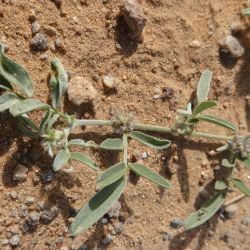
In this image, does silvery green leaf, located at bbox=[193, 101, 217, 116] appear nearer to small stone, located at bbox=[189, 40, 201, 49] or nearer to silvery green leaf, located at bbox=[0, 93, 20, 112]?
small stone, located at bbox=[189, 40, 201, 49]

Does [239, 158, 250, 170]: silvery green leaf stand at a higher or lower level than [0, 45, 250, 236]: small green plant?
lower

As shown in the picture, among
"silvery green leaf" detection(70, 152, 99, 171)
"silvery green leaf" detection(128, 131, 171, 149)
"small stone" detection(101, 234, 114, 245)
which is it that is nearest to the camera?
"silvery green leaf" detection(70, 152, 99, 171)

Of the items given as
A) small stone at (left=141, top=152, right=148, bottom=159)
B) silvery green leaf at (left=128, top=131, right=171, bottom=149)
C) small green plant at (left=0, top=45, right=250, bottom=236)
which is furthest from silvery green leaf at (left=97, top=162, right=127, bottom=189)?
small stone at (left=141, top=152, right=148, bottom=159)

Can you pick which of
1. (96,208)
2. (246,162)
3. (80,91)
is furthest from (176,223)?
(80,91)

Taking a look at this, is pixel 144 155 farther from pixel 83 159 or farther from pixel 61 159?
pixel 61 159

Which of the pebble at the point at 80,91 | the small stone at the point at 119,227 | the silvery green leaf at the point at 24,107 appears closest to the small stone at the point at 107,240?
the small stone at the point at 119,227

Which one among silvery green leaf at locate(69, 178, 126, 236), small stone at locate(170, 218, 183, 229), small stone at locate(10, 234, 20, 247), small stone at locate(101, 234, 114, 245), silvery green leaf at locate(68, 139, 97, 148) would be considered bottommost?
small stone at locate(170, 218, 183, 229)

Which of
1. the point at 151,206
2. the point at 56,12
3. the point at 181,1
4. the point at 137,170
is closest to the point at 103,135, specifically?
the point at 137,170
